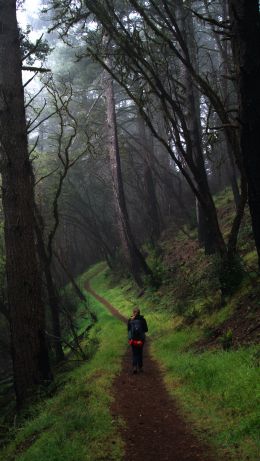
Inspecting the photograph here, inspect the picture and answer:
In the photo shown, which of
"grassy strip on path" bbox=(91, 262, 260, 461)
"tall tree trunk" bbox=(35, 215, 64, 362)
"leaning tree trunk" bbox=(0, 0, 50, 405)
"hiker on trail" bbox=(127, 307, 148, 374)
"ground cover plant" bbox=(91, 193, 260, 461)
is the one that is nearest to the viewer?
"grassy strip on path" bbox=(91, 262, 260, 461)

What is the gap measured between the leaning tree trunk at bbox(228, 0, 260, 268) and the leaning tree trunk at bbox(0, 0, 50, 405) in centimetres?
559

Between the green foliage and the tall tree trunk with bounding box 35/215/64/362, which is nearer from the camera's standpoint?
the green foliage

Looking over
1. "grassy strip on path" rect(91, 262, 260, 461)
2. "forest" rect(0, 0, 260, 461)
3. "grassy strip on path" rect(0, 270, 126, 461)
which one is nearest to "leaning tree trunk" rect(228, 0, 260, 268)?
"forest" rect(0, 0, 260, 461)

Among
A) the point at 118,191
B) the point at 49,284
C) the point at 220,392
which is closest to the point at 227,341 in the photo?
the point at 220,392

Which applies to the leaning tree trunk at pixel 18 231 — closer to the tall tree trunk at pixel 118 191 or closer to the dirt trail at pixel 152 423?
the dirt trail at pixel 152 423

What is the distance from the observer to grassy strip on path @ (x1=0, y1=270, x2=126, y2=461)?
5.75m

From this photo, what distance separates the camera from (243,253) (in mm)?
13805

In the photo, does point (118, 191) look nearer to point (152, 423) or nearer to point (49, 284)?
point (49, 284)

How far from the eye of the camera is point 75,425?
6.55 metres

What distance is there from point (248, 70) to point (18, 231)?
19.5 feet

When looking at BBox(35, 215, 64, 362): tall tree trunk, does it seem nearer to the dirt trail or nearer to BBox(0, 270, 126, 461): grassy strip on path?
BBox(0, 270, 126, 461): grassy strip on path

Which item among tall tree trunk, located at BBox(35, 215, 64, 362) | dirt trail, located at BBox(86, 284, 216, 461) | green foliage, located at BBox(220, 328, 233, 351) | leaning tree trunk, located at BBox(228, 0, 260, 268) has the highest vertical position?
leaning tree trunk, located at BBox(228, 0, 260, 268)

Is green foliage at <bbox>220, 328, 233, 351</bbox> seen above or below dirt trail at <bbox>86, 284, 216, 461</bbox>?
above

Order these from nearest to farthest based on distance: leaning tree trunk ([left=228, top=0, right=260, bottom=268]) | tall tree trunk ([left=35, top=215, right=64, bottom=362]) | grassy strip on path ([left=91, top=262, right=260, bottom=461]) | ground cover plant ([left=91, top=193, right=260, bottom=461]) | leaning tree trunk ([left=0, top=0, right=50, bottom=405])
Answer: leaning tree trunk ([left=228, top=0, right=260, bottom=268])
grassy strip on path ([left=91, top=262, right=260, bottom=461])
ground cover plant ([left=91, top=193, right=260, bottom=461])
leaning tree trunk ([left=0, top=0, right=50, bottom=405])
tall tree trunk ([left=35, top=215, right=64, bottom=362])
